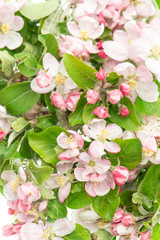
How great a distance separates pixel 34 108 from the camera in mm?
1101

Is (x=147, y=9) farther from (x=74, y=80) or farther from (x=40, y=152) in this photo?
(x=40, y=152)

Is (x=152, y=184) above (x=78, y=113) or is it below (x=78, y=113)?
below

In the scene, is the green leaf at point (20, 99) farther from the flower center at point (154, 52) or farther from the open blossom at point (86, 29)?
the flower center at point (154, 52)

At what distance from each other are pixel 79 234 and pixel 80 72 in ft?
1.13

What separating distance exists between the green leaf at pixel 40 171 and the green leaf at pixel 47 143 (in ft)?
0.09

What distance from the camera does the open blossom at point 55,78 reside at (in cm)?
101

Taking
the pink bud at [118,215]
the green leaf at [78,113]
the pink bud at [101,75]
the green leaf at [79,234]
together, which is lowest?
the green leaf at [79,234]

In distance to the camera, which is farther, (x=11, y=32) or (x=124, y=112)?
(x=11, y=32)

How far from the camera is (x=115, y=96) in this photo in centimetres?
95

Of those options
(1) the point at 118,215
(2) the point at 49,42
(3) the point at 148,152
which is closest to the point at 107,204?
(1) the point at 118,215

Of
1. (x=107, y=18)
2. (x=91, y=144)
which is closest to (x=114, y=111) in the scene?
(x=91, y=144)

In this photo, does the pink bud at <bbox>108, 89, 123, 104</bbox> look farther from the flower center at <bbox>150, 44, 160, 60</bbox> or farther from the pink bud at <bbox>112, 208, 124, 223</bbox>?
the pink bud at <bbox>112, 208, 124, 223</bbox>

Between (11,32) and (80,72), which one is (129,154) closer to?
(80,72)

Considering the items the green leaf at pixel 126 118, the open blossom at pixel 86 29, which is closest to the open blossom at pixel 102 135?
the green leaf at pixel 126 118
